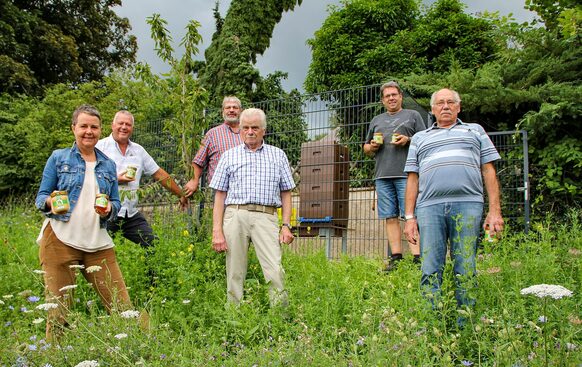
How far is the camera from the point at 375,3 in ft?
66.0

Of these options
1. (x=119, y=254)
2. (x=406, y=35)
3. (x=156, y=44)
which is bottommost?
(x=119, y=254)

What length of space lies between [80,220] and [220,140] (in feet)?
7.52

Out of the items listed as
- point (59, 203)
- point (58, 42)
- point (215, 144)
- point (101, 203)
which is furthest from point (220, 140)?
point (58, 42)

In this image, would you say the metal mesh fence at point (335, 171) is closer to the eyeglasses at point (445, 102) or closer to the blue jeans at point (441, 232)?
the eyeglasses at point (445, 102)

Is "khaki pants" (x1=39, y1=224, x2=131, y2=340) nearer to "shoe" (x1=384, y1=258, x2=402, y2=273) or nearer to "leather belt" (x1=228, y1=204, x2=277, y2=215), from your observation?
"leather belt" (x1=228, y1=204, x2=277, y2=215)

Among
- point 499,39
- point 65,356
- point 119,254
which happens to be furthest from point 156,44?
point 499,39

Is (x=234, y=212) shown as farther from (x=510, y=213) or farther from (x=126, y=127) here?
(x=510, y=213)

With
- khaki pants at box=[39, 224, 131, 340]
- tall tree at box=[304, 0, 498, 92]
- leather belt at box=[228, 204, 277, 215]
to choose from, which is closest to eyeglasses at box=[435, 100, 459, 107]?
leather belt at box=[228, 204, 277, 215]

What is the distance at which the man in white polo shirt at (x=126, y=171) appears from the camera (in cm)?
566

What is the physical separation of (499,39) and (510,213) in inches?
174

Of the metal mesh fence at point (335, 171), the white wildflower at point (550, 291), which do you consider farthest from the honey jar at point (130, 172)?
the white wildflower at point (550, 291)

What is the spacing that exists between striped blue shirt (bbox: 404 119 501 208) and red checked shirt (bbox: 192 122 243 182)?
89.7 inches

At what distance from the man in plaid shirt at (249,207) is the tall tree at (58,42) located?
18570 millimetres

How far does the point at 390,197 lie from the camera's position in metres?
6.37
